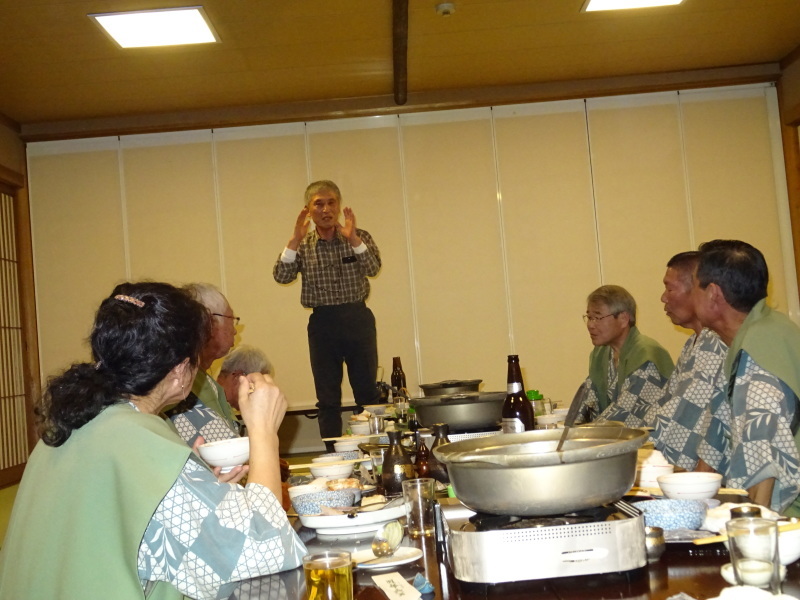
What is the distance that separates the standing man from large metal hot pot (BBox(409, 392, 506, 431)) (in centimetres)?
276

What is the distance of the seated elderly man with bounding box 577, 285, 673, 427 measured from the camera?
3787mm

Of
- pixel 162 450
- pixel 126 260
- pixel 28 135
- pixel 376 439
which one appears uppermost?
pixel 28 135

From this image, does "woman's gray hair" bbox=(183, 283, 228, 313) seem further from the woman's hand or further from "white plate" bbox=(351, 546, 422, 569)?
"white plate" bbox=(351, 546, 422, 569)

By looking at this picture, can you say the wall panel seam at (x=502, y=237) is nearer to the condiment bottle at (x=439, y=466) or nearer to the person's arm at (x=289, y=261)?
the person's arm at (x=289, y=261)

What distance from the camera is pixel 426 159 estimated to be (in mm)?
6762

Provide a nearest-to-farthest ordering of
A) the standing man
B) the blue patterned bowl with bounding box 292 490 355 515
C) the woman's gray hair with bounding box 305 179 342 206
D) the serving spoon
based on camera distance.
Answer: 1. the serving spoon
2. the blue patterned bowl with bounding box 292 490 355 515
3. the woman's gray hair with bounding box 305 179 342 206
4. the standing man

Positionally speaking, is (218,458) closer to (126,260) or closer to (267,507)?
(267,507)

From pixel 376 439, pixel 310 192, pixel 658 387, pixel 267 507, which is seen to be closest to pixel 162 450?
pixel 267 507

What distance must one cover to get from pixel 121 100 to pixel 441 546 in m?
5.58

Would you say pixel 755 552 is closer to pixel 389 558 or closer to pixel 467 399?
pixel 389 558

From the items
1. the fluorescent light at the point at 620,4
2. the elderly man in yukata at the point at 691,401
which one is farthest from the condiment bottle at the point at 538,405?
the fluorescent light at the point at 620,4

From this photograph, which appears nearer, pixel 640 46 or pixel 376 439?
pixel 376 439

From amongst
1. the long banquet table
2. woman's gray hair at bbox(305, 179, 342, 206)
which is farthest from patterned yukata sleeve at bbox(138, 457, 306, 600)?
woman's gray hair at bbox(305, 179, 342, 206)

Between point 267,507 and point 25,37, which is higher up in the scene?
point 25,37
